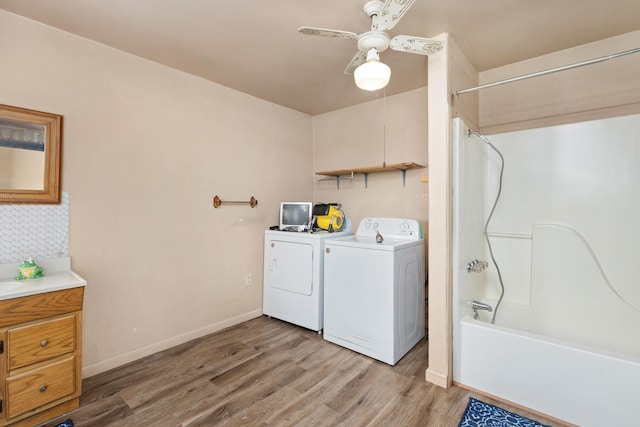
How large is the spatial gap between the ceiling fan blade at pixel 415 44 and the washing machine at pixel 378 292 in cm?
130

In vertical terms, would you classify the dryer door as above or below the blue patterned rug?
above

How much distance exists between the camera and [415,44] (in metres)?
1.68

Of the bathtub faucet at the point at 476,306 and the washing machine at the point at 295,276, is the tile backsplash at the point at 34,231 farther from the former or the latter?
the bathtub faucet at the point at 476,306

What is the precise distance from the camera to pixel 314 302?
2.79 metres

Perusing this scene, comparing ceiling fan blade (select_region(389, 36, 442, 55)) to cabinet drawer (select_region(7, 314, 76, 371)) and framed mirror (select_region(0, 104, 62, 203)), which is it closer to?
framed mirror (select_region(0, 104, 62, 203))

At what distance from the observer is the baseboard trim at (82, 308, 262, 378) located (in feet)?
6.97

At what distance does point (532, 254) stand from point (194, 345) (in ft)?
9.35

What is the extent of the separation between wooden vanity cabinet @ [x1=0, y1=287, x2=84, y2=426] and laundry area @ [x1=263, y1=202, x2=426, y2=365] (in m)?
1.65

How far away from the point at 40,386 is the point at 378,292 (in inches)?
82.6

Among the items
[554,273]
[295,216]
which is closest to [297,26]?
[295,216]

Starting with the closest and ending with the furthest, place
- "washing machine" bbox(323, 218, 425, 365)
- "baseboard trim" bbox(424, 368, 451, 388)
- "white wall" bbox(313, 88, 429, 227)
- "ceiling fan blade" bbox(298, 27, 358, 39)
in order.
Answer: "ceiling fan blade" bbox(298, 27, 358, 39) → "baseboard trim" bbox(424, 368, 451, 388) → "washing machine" bbox(323, 218, 425, 365) → "white wall" bbox(313, 88, 429, 227)

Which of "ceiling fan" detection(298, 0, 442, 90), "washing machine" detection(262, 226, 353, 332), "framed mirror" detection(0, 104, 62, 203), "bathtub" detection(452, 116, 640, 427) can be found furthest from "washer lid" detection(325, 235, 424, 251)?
"framed mirror" detection(0, 104, 62, 203)

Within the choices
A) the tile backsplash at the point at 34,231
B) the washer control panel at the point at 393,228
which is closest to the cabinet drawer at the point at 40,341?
the tile backsplash at the point at 34,231

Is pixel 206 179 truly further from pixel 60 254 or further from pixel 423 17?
pixel 423 17
